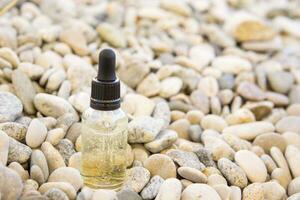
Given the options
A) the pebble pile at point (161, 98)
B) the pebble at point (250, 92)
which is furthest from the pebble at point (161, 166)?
the pebble at point (250, 92)

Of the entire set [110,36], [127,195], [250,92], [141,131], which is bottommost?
[127,195]

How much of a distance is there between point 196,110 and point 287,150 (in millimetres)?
255

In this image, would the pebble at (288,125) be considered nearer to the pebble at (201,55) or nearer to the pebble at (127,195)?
the pebble at (201,55)

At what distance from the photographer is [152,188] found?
104 centimetres

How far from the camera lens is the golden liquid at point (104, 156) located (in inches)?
41.4

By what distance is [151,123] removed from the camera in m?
1.18

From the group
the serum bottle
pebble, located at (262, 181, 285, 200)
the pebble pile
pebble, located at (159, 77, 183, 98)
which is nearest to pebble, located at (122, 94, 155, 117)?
the pebble pile

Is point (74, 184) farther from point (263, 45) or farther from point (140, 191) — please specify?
point (263, 45)

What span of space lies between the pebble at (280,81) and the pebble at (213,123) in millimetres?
288

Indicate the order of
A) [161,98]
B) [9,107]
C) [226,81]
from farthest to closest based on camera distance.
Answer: [226,81] → [161,98] → [9,107]

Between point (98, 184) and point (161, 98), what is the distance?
1.40 feet

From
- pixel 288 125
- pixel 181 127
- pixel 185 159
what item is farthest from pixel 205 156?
pixel 288 125

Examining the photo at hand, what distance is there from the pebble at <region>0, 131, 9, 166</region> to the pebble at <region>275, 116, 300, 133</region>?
2.12 ft

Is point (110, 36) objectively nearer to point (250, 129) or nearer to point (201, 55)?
point (201, 55)
